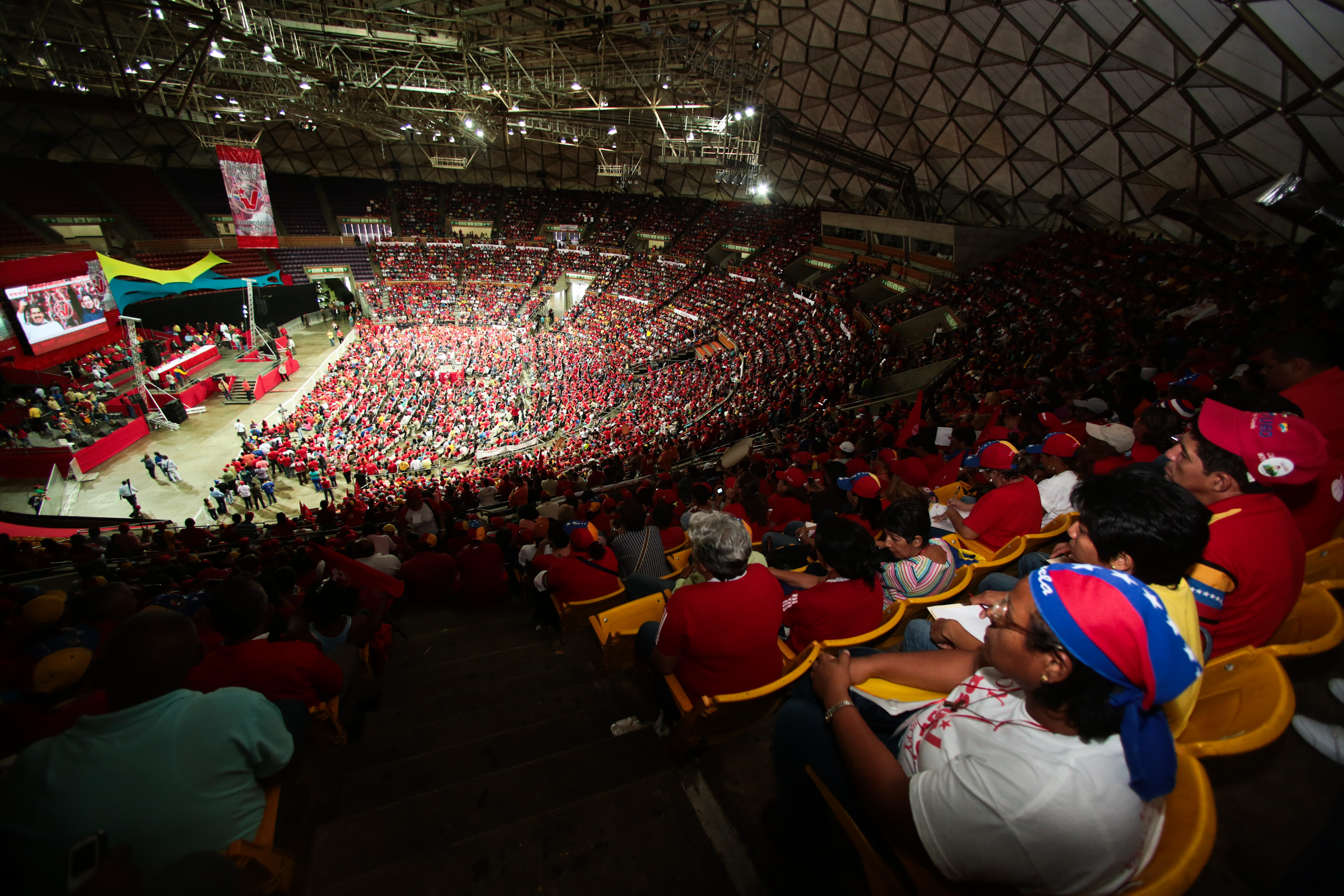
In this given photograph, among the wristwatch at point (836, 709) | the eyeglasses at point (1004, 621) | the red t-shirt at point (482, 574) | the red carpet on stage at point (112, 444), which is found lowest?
the red carpet on stage at point (112, 444)

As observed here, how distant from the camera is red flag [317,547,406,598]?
4.65 meters

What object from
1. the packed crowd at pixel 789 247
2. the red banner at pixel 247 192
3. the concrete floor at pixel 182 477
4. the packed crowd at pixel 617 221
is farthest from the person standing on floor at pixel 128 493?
the packed crowd at pixel 617 221

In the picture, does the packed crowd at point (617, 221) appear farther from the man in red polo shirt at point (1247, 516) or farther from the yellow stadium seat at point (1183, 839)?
the yellow stadium seat at point (1183, 839)

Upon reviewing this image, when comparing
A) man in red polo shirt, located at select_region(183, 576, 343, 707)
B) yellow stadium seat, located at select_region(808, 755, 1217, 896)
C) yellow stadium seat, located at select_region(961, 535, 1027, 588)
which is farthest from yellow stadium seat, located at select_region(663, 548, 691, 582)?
yellow stadium seat, located at select_region(808, 755, 1217, 896)

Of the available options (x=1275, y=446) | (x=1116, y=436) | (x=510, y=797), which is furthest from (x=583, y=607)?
(x=1116, y=436)

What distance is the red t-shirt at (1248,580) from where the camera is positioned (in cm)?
216

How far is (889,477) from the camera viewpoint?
6012mm

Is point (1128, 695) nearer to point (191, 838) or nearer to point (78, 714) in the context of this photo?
point (191, 838)

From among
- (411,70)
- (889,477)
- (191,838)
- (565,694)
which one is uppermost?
(411,70)

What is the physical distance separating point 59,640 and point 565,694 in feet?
11.1

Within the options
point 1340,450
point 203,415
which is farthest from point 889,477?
point 203,415

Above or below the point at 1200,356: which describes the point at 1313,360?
above

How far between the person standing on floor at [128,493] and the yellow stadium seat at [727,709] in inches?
713

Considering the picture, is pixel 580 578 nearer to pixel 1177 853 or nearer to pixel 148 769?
pixel 148 769
